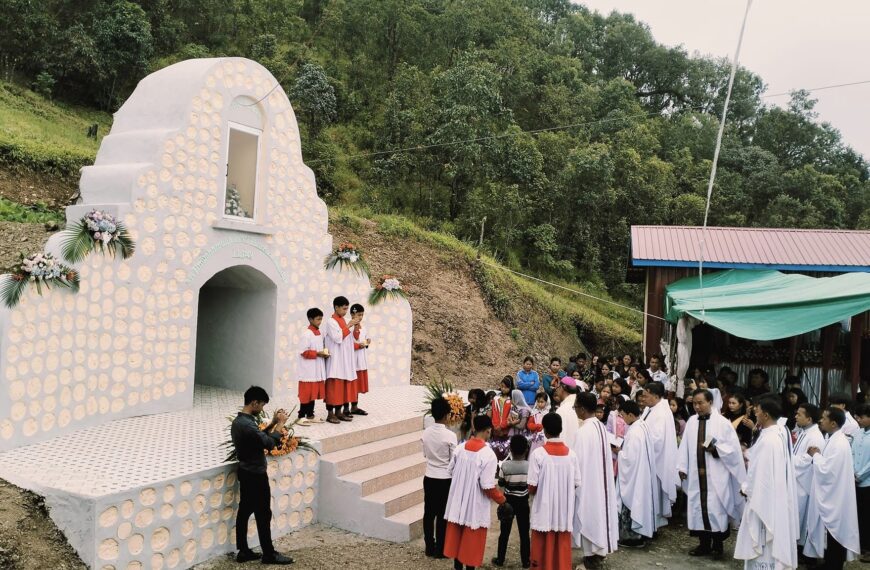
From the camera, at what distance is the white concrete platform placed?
5.37m

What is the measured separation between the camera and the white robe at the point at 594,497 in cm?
630

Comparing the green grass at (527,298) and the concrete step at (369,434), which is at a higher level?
the green grass at (527,298)

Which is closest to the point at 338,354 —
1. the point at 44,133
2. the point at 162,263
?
the point at 162,263

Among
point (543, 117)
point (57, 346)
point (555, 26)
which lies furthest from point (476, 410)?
point (555, 26)

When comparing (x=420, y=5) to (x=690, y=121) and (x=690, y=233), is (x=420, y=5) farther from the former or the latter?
(x=690, y=233)

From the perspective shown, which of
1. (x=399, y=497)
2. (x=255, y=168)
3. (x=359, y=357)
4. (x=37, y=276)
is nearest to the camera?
(x=37, y=276)

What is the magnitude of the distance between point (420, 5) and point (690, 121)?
1575 cm

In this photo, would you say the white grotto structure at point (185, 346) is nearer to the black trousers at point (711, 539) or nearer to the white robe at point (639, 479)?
the white robe at point (639, 479)

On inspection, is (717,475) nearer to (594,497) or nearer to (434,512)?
(594,497)

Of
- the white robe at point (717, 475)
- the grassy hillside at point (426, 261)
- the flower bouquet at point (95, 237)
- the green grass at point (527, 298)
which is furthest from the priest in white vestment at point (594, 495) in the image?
the green grass at point (527, 298)

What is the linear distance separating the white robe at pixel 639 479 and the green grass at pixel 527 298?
41.8ft

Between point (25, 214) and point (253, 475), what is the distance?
1041 centimetres

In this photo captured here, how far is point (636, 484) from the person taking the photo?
23.5 feet

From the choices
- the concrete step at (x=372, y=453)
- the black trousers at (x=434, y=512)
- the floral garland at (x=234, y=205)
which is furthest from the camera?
the floral garland at (x=234, y=205)
